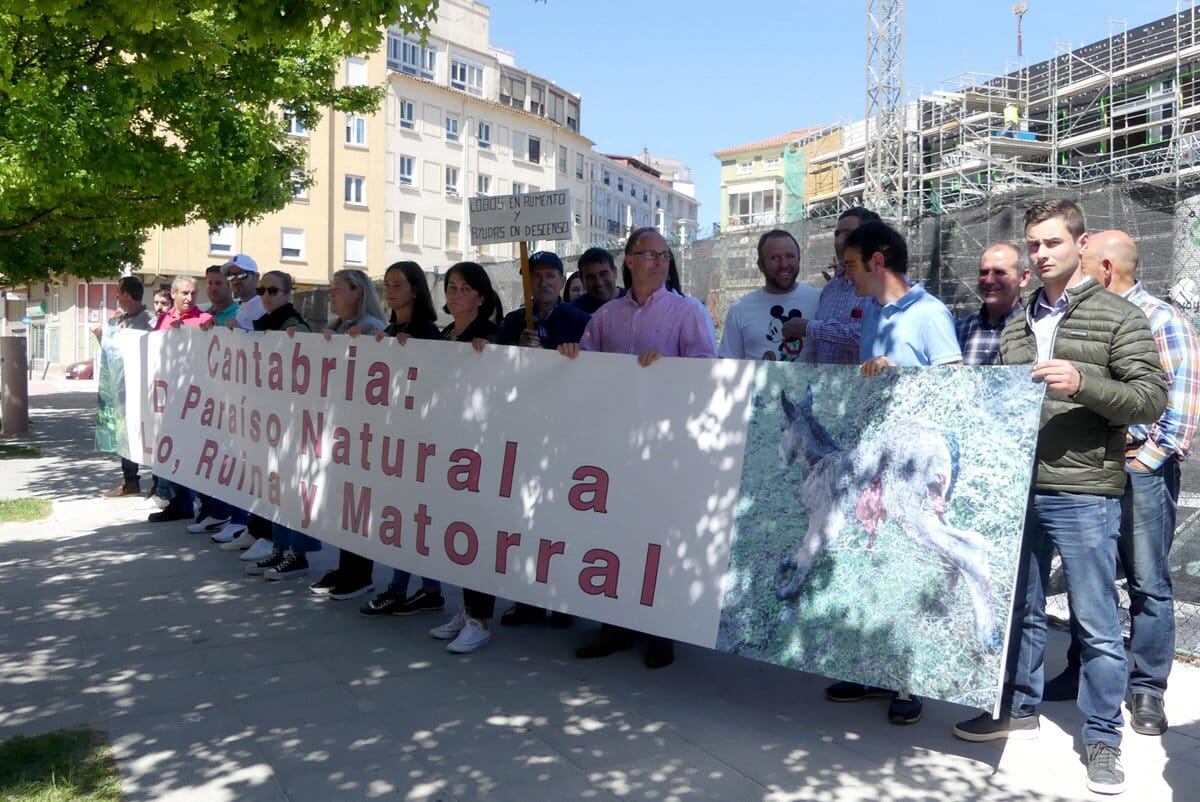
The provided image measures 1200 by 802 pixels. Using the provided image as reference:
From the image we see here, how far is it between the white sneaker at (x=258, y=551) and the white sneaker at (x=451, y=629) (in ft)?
7.82

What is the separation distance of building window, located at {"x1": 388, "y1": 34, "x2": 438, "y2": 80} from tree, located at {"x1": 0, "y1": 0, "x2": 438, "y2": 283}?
43.6 m

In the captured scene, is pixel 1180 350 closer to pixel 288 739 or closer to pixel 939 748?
pixel 939 748

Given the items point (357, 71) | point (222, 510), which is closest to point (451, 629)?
point (222, 510)

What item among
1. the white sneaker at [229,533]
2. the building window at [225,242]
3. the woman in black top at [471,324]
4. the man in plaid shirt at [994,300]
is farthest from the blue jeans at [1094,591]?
the building window at [225,242]

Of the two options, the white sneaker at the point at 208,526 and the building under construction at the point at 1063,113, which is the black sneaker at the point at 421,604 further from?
the building under construction at the point at 1063,113

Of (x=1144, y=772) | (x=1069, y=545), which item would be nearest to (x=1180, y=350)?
(x=1069, y=545)

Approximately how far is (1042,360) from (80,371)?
42.5 metres

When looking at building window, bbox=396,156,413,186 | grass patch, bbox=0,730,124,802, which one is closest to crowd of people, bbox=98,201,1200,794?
grass patch, bbox=0,730,124,802

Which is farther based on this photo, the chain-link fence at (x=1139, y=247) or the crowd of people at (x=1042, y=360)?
the chain-link fence at (x=1139, y=247)

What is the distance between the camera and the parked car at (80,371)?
40562mm

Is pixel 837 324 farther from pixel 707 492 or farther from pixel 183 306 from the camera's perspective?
pixel 183 306

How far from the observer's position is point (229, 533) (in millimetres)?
8297

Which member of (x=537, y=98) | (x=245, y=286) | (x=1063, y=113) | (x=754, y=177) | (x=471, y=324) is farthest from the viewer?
(x=754, y=177)

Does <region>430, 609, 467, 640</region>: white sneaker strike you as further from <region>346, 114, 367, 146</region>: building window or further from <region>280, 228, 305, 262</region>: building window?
<region>346, 114, 367, 146</region>: building window
